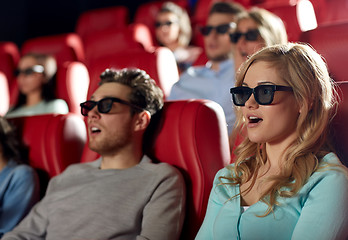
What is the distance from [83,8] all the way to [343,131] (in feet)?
10.9

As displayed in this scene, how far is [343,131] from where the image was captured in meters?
0.97

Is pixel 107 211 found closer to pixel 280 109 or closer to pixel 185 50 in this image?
pixel 280 109

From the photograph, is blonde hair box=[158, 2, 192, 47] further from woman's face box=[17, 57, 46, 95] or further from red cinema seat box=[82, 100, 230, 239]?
red cinema seat box=[82, 100, 230, 239]

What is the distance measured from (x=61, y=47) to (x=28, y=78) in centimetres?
73

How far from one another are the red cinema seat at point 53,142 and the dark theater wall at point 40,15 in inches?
94.6

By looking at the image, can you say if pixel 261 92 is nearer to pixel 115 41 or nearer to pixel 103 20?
pixel 115 41

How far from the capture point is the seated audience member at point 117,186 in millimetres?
1153

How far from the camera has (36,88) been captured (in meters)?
2.21

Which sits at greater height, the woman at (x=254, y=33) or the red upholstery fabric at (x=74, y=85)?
the woman at (x=254, y=33)

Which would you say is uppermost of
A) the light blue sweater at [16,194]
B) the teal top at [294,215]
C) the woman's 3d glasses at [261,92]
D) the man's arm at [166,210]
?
the woman's 3d glasses at [261,92]

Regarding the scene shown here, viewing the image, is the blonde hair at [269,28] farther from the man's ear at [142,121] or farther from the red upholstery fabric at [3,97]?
the red upholstery fabric at [3,97]

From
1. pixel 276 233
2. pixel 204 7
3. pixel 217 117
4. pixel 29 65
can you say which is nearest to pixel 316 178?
pixel 276 233

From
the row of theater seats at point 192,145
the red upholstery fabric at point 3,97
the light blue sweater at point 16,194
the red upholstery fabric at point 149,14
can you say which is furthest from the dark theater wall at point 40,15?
the row of theater seats at point 192,145

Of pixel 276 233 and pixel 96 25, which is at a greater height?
pixel 96 25
